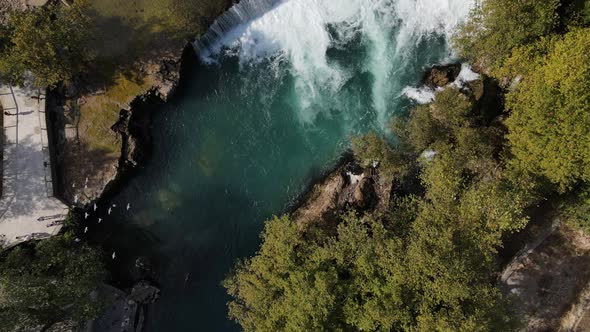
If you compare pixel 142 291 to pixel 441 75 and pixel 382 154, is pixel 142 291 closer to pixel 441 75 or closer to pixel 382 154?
pixel 382 154

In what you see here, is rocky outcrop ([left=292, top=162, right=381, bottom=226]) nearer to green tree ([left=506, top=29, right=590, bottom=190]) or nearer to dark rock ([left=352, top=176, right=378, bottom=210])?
dark rock ([left=352, top=176, right=378, bottom=210])

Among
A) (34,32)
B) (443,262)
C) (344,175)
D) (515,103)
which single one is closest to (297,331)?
(443,262)

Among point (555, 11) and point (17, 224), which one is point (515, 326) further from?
point (17, 224)

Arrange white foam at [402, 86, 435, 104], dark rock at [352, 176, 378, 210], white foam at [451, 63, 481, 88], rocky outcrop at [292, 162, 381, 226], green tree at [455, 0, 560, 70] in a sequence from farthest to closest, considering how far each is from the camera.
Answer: white foam at [402, 86, 435, 104] < white foam at [451, 63, 481, 88] < dark rock at [352, 176, 378, 210] < rocky outcrop at [292, 162, 381, 226] < green tree at [455, 0, 560, 70]

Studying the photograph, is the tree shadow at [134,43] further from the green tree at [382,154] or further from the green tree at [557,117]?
the green tree at [557,117]

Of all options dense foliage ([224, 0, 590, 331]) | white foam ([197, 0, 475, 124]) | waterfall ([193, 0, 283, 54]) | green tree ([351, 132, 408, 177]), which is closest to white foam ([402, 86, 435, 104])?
white foam ([197, 0, 475, 124])

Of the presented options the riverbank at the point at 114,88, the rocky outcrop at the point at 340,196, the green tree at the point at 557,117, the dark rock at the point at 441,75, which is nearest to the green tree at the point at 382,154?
the rocky outcrop at the point at 340,196
